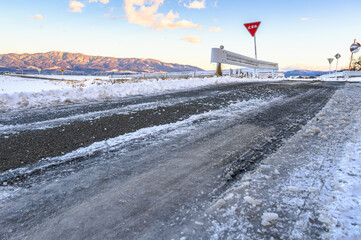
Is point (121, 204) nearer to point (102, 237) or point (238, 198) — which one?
point (102, 237)

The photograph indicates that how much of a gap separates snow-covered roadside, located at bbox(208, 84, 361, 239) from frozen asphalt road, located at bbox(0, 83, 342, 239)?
6.0 inches

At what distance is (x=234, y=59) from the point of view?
16484mm

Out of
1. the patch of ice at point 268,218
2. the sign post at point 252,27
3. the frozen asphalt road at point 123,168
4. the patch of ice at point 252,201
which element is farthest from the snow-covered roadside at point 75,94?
the sign post at point 252,27

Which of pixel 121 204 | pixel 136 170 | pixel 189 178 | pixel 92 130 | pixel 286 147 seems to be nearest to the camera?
pixel 121 204

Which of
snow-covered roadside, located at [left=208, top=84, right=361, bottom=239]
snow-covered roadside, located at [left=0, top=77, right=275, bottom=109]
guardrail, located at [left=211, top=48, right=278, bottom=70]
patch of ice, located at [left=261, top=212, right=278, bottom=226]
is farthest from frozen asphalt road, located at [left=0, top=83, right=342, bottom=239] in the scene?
guardrail, located at [left=211, top=48, right=278, bottom=70]

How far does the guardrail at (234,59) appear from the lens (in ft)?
48.0

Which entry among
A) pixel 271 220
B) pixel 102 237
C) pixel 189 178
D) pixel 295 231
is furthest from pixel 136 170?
pixel 295 231

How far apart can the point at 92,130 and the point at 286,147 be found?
8.93 feet

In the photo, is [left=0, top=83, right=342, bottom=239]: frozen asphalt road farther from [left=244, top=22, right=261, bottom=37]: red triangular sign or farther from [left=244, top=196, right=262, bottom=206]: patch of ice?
[left=244, top=22, right=261, bottom=37]: red triangular sign

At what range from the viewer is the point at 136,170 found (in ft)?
6.84

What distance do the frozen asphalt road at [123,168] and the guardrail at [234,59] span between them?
11.2 metres

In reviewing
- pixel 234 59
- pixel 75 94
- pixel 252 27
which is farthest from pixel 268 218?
pixel 252 27

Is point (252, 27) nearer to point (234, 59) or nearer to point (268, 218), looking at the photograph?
point (234, 59)

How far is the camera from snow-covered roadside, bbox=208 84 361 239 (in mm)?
1283
